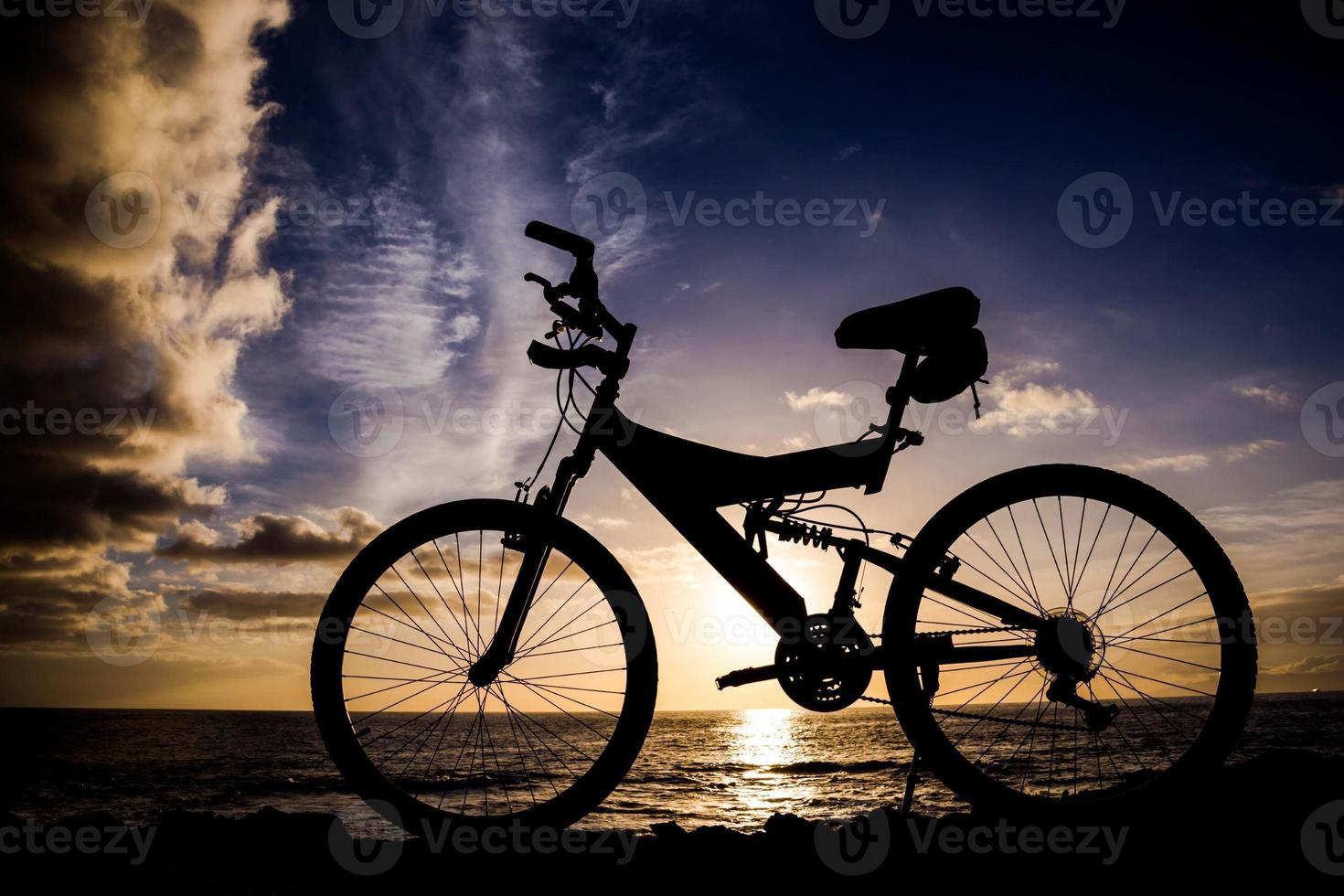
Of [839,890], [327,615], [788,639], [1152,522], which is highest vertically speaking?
[1152,522]

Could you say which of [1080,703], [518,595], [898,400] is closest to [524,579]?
[518,595]

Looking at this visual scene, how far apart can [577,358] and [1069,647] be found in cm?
250

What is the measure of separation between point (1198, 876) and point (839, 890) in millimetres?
1122

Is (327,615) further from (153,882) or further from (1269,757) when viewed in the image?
(1269,757)

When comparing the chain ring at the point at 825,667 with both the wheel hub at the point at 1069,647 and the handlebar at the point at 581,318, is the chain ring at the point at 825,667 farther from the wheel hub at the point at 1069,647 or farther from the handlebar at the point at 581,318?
the handlebar at the point at 581,318

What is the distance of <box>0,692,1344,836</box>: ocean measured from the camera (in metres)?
15.9

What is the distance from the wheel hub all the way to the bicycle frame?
0.07m

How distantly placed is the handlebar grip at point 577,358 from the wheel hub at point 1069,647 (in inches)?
87.2

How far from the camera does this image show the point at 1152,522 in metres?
2.86

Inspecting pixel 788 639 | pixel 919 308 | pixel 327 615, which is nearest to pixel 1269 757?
pixel 788 639

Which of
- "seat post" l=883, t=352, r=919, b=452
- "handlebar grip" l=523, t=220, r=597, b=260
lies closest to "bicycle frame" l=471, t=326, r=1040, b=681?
"seat post" l=883, t=352, r=919, b=452

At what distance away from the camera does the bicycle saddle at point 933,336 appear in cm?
299

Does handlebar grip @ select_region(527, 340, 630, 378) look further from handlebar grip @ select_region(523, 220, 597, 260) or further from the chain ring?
Result: the chain ring

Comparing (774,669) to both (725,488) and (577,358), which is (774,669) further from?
(577,358)
